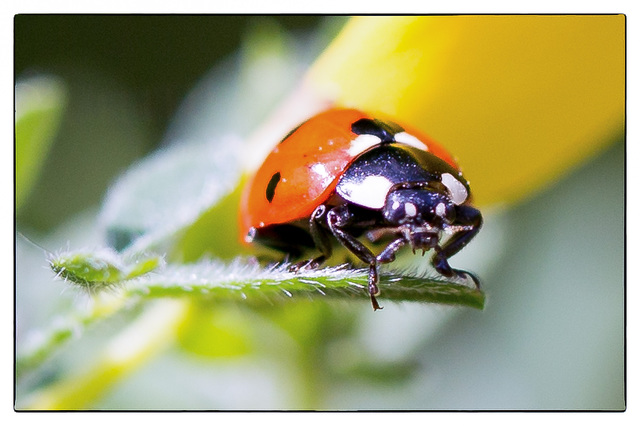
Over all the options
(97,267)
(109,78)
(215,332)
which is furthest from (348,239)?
(109,78)

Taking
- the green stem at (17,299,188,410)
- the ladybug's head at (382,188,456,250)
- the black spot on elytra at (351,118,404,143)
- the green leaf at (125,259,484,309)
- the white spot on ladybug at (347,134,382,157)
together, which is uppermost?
the black spot on elytra at (351,118,404,143)

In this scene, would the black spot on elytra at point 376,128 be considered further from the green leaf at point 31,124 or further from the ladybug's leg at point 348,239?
the green leaf at point 31,124

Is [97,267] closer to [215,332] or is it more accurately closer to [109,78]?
[215,332]

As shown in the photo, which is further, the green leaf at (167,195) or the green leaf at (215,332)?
the green leaf at (215,332)

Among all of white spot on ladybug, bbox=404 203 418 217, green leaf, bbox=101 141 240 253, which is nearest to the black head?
white spot on ladybug, bbox=404 203 418 217

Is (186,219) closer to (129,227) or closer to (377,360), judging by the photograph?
(129,227)

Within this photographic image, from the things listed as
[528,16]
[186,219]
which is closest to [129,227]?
[186,219]

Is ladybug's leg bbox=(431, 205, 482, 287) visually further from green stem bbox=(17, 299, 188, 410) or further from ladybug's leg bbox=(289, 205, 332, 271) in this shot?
green stem bbox=(17, 299, 188, 410)

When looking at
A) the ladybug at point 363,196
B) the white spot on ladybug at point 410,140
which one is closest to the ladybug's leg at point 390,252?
the ladybug at point 363,196
